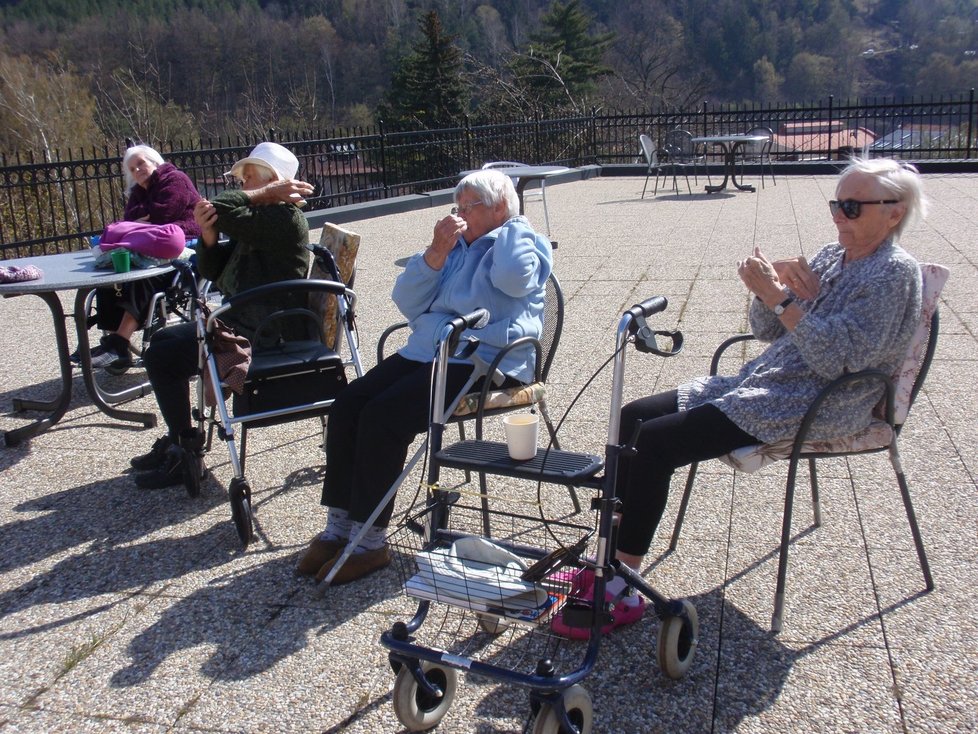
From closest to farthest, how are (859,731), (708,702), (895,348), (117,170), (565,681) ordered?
(565,681), (859,731), (708,702), (895,348), (117,170)

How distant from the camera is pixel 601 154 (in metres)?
18.0

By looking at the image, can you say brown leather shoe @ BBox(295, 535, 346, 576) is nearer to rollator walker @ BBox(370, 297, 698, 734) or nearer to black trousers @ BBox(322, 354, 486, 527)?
black trousers @ BBox(322, 354, 486, 527)

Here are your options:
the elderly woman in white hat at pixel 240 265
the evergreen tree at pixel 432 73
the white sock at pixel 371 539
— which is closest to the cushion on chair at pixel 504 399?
the white sock at pixel 371 539

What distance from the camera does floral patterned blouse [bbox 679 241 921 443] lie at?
2566 millimetres

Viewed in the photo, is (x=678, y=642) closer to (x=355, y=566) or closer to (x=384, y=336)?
(x=355, y=566)

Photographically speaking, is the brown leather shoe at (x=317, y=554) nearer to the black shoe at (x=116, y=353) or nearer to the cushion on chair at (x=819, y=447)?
the cushion on chair at (x=819, y=447)

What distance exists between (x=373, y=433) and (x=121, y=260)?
2226 mm

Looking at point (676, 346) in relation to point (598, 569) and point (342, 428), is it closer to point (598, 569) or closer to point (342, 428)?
point (598, 569)

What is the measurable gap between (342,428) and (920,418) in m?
2.55

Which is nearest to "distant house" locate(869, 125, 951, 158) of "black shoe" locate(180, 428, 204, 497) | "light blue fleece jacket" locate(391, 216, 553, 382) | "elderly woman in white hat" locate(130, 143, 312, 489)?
"elderly woman in white hat" locate(130, 143, 312, 489)

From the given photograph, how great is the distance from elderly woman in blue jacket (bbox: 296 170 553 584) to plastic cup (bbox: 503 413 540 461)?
0.69 m

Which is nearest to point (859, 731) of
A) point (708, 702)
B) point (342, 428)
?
point (708, 702)

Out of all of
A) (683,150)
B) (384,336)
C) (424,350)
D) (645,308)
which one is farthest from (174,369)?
(683,150)

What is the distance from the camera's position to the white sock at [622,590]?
8.55 feet
